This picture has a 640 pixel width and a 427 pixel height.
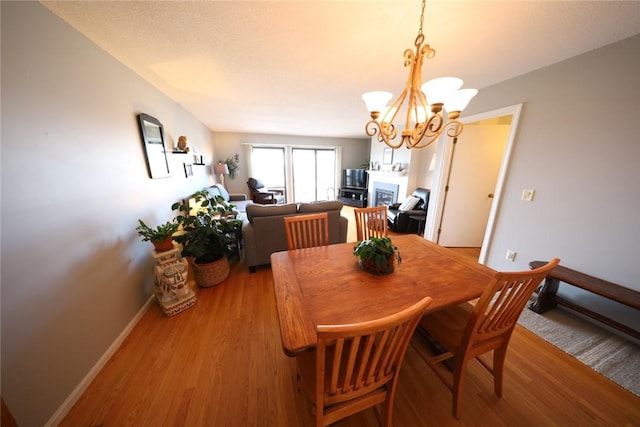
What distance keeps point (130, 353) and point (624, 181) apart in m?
3.95

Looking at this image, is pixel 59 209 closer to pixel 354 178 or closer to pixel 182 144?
pixel 182 144

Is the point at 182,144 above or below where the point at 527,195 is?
above

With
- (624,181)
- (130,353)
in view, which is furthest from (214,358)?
(624,181)

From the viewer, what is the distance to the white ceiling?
3.75 feet

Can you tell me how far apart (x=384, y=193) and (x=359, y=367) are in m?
4.71

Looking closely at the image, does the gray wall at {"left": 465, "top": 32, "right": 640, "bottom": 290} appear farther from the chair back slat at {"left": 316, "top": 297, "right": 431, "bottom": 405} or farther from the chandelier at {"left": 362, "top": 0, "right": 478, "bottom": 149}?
the chair back slat at {"left": 316, "top": 297, "right": 431, "bottom": 405}

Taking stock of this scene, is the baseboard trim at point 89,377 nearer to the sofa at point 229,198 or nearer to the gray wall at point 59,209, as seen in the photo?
the gray wall at point 59,209

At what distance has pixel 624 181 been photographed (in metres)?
1.46

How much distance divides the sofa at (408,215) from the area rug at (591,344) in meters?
2.10

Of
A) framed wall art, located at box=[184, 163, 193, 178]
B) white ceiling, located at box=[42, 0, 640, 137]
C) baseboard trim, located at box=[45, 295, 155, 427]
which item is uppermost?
white ceiling, located at box=[42, 0, 640, 137]

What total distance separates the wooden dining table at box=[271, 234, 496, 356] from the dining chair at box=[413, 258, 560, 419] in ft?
0.40

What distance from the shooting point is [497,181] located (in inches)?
89.7

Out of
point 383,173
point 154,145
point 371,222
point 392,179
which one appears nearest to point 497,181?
point 371,222

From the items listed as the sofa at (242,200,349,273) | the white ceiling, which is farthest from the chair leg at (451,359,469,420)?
the white ceiling
